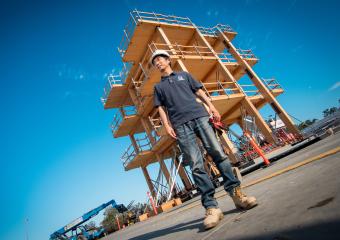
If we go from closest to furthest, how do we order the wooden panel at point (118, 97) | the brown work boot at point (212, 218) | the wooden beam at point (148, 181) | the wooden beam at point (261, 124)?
the brown work boot at point (212, 218) < the wooden beam at point (261, 124) < the wooden panel at point (118, 97) < the wooden beam at point (148, 181)

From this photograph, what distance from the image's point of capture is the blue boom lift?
19766 millimetres

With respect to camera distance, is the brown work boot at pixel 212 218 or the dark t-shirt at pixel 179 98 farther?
the dark t-shirt at pixel 179 98

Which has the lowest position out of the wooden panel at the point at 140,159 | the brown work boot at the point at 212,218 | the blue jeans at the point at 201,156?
the brown work boot at the point at 212,218

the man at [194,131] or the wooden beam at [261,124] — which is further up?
the wooden beam at [261,124]

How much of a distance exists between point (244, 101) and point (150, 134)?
6.19 meters

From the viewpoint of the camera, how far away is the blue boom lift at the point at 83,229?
64.8ft

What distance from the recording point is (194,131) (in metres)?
2.70

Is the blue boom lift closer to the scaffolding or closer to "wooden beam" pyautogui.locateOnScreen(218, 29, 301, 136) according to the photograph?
the scaffolding

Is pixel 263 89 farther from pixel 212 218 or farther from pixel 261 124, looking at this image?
pixel 212 218

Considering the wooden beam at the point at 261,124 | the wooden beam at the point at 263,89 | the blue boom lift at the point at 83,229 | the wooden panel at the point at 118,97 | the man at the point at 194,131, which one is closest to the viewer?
the man at the point at 194,131

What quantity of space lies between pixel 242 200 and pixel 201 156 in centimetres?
64

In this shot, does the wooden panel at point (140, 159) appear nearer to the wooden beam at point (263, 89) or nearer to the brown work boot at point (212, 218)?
the wooden beam at point (263, 89)

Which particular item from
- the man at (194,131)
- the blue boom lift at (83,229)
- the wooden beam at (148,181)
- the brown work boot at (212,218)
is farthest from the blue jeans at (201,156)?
the blue boom lift at (83,229)

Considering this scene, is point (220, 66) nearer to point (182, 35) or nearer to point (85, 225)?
point (182, 35)
